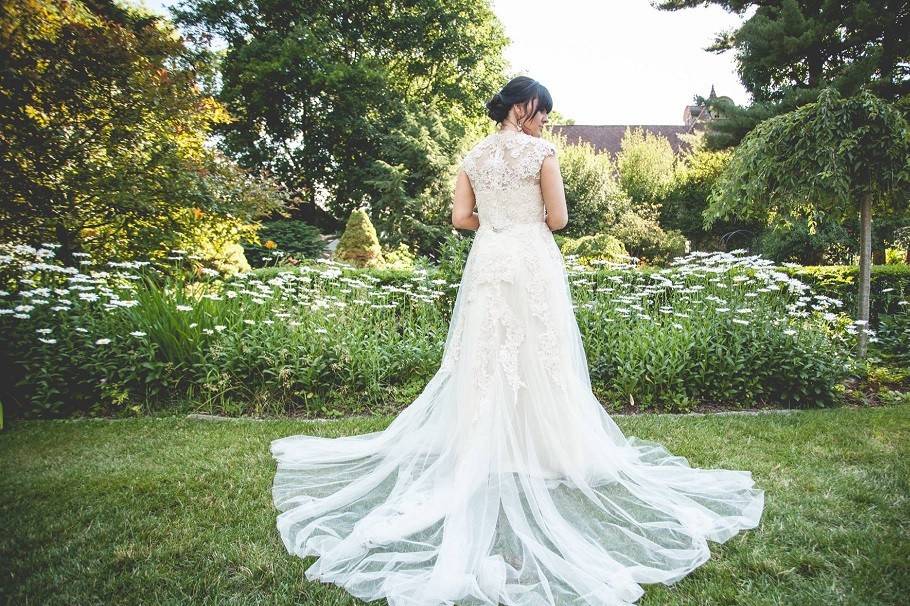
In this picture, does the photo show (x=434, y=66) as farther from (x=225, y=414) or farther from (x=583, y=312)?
(x=225, y=414)

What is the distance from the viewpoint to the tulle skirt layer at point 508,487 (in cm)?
215

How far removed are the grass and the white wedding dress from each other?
0.15m

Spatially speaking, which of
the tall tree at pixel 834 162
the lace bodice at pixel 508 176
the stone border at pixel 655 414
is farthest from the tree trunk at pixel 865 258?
the lace bodice at pixel 508 176

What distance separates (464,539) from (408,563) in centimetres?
27

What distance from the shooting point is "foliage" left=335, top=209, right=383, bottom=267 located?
11594mm

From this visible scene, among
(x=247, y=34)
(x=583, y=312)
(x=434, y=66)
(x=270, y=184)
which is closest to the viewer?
(x=583, y=312)

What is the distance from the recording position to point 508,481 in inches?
103

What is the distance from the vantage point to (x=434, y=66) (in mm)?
21266

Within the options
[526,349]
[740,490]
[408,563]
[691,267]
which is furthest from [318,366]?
[691,267]

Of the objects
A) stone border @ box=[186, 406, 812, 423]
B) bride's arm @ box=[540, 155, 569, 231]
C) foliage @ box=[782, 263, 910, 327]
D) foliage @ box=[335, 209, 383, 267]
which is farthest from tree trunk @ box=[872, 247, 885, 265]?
bride's arm @ box=[540, 155, 569, 231]

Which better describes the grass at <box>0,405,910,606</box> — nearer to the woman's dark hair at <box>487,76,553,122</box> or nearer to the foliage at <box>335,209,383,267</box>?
the woman's dark hair at <box>487,76,553,122</box>

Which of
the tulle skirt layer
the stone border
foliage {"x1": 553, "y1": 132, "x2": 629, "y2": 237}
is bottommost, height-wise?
the stone border

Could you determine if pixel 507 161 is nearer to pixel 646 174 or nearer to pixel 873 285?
pixel 873 285

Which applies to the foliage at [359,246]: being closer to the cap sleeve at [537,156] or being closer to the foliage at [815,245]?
the cap sleeve at [537,156]
